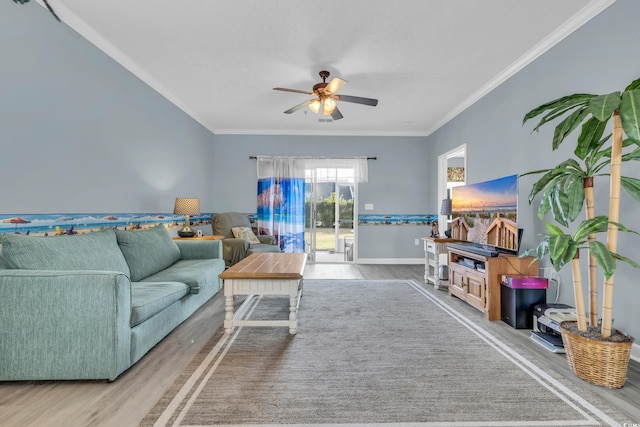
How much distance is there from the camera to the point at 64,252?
1.96m

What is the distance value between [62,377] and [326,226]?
4444 mm

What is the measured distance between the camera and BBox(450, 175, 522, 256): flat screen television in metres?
2.61

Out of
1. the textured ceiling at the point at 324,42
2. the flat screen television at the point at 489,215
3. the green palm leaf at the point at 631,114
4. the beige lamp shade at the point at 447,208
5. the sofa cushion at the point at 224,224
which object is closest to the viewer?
the green palm leaf at the point at 631,114

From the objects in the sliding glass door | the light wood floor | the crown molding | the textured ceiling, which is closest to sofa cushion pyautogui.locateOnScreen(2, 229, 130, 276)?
the light wood floor

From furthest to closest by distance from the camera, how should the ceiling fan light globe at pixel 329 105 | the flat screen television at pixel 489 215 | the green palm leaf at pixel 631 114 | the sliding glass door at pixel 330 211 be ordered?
1. the sliding glass door at pixel 330 211
2. the ceiling fan light globe at pixel 329 105
3. the flat screen television at pixel 489 215
4. the green palm leaf at pixel 631 114

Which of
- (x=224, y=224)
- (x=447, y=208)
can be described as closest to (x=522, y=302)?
(x=447, y=208)

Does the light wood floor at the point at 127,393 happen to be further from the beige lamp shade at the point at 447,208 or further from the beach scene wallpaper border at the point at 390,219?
the beach scene wallpaper border at the point at 390,219

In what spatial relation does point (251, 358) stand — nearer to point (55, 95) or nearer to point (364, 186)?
point (55, 95)

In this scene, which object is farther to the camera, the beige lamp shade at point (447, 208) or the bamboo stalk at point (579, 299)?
the beige lamp shade at point (447, 208)

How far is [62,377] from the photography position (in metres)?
1.64

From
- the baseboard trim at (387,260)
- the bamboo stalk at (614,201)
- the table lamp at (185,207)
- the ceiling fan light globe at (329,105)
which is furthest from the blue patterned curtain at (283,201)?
the bamboo stalk at (614,201)

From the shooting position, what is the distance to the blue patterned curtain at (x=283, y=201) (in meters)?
5.53

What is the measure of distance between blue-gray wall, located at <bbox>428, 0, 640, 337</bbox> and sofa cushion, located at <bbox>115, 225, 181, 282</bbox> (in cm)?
374

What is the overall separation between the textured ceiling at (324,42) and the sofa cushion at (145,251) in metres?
1.79
